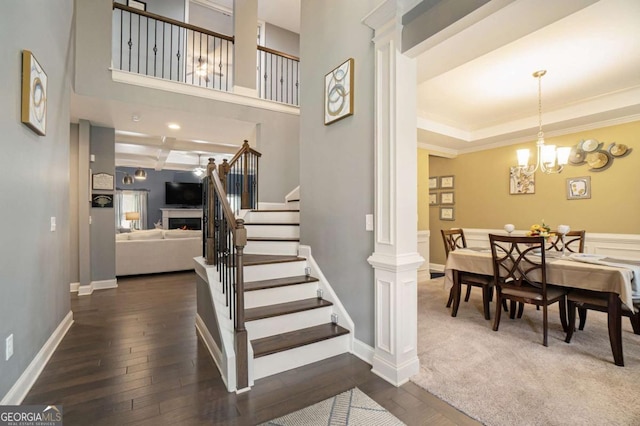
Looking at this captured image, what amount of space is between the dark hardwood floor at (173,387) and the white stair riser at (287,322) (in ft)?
1.14

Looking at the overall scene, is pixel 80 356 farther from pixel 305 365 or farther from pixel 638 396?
pixel 638 396

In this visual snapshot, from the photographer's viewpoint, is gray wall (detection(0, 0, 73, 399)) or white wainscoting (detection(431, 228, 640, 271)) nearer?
gray wall (detection(0, 0, 73, 399))

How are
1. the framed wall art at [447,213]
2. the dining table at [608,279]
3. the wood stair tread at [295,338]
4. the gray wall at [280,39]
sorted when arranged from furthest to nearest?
1. the gray wall at [280,39]
2. the framed wall art at [447,213]
3. the dining table at [608,279]
4. the wood stair tread at [295,338]

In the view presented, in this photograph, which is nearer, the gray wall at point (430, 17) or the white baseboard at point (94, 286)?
the gray wall at point (430, 17)

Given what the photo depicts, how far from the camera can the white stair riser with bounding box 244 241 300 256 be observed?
132 inches

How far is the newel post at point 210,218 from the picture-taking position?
2773 mm

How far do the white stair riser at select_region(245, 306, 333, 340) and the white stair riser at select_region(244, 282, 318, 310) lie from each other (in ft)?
0.77

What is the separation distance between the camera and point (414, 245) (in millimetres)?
2236

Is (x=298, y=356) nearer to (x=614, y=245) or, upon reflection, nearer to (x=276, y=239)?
(x=276, y=239)

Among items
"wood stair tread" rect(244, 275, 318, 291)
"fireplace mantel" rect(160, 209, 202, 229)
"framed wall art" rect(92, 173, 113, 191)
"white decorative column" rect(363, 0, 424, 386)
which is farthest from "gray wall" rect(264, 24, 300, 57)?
"fireplace mantel" rect(160, 209, 202, 229)

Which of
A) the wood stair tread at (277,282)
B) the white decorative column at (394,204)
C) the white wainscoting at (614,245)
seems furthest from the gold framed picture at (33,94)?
the white wainscoting at (614,245)

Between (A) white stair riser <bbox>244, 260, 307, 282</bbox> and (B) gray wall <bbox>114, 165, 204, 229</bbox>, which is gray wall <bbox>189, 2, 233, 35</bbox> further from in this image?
(B) gray wall <bbox>114, 165, 204, 229</bbox>

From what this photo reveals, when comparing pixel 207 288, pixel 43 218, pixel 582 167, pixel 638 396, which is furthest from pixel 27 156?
pixel 582 167

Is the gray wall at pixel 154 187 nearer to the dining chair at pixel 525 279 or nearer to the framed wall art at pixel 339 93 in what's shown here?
the framed wall art at pixel 339 93
